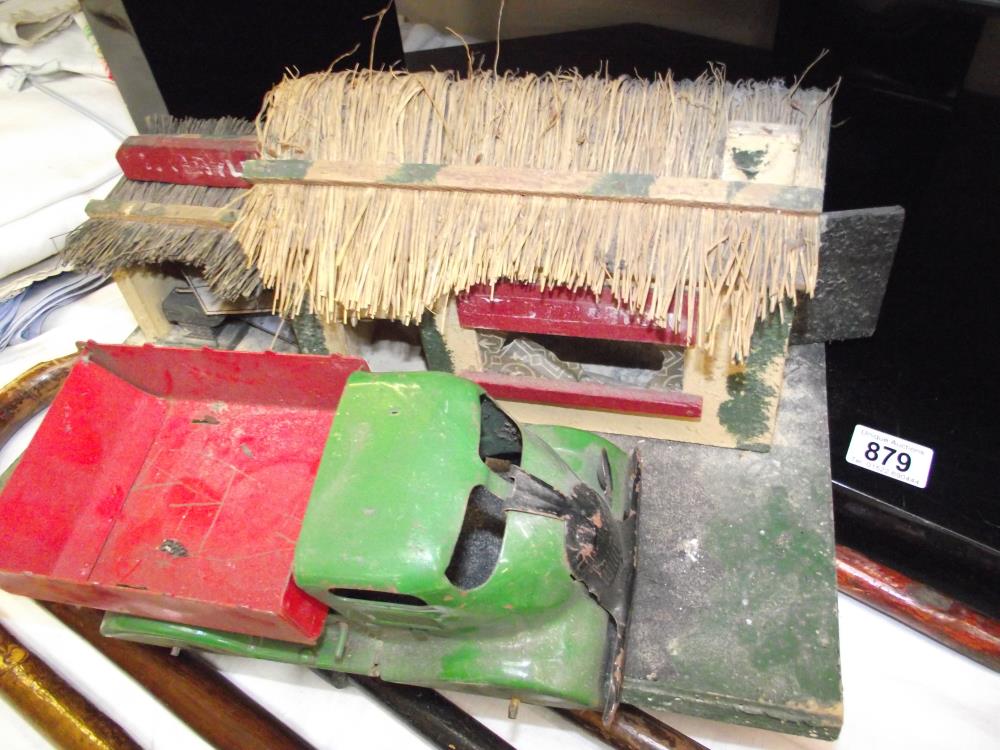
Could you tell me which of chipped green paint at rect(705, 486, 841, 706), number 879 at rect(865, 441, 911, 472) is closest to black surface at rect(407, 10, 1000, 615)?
number 879 at rect(865, 441, 911, 472)

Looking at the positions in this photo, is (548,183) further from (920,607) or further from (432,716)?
(920,607)

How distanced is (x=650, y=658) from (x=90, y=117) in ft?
13.0

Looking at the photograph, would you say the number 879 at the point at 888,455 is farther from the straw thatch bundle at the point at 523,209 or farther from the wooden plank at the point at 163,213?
the wooden plank at the point at 163,213

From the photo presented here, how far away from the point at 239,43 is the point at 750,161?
7.38ft

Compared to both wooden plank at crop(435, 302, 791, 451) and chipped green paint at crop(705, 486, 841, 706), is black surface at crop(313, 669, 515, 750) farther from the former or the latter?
wooden plank at crop(435, 302, 791, 451)

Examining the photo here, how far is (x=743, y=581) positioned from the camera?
257 cm

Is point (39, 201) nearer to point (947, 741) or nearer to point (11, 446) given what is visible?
point (11, 446)

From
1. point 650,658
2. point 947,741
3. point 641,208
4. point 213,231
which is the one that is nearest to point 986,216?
point 641,208

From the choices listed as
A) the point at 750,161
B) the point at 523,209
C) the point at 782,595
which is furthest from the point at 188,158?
the point at 782,595

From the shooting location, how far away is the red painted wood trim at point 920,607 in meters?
2.62

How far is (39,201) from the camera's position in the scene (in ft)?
12.8

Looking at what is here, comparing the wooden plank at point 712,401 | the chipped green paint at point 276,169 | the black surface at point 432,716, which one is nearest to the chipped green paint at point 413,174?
the chipped green paint at point 276,169

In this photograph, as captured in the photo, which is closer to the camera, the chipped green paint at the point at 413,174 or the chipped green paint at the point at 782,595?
the chipped green paint at the point at 782,595

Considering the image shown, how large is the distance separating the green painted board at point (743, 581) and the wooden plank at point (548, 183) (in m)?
0.95
